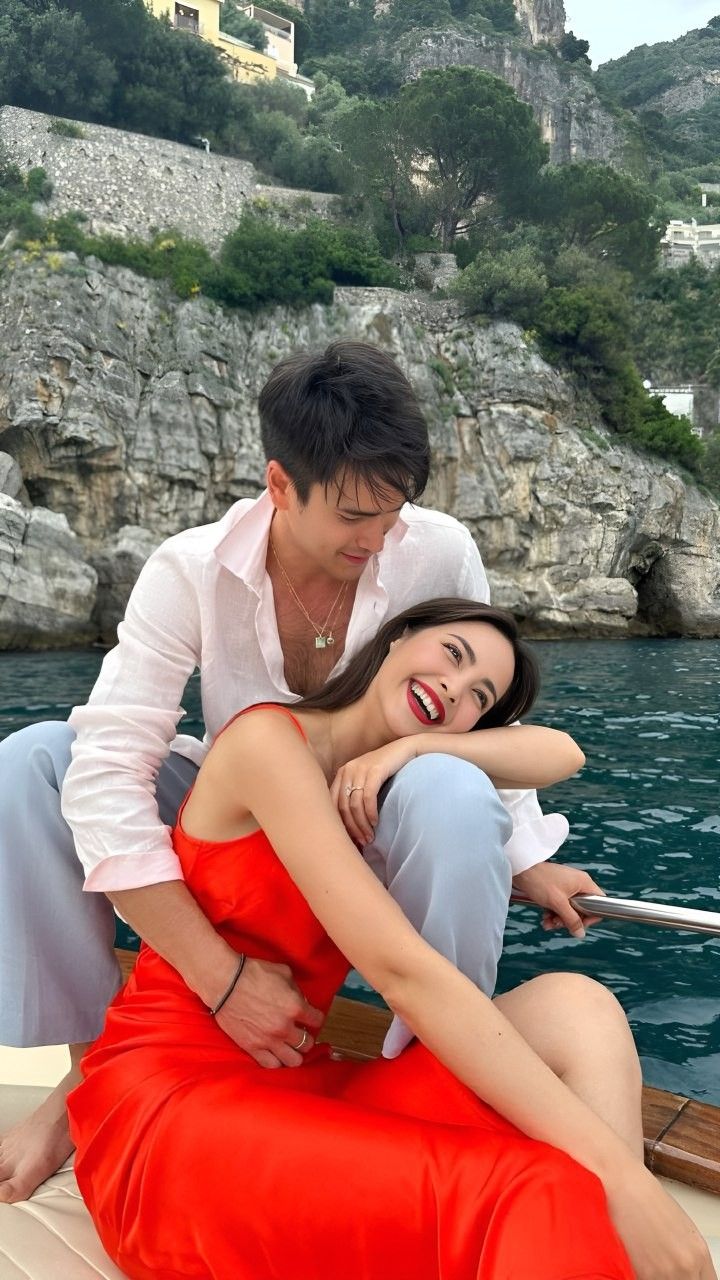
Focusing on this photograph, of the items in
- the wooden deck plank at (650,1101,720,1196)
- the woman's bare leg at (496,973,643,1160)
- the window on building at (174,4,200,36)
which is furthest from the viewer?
the window on building at (174,4,200,36)


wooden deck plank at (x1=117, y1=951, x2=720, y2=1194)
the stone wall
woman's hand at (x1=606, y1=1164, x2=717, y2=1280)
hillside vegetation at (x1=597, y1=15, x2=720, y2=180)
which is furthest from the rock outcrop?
hillside vegetation at (x1=597, y1=15, x2=720, y2=180)

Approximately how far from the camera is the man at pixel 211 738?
1390mm

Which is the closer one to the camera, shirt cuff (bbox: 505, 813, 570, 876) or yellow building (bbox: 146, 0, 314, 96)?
shirt cuff (bbox: 505, 813, 570, 876)

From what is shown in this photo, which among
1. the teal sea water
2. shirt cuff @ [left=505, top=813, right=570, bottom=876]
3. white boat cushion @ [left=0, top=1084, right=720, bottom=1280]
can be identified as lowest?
the teal sea water

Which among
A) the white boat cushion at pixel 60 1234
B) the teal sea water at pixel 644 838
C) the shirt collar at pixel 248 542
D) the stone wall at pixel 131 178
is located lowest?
the teal sea water at pixel 644 838

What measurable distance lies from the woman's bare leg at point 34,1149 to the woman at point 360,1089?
0.28 m

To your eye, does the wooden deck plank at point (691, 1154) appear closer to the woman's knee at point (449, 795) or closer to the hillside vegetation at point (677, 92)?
the woman's knee at point (449, 795)

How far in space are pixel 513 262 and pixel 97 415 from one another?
13526mm

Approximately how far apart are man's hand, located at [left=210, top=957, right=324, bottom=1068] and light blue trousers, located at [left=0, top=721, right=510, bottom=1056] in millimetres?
148

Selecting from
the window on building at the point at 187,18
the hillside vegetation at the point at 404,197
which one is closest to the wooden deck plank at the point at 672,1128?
the hillside vegetation at the point at 404,197

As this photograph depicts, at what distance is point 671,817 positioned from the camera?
5.82 metres

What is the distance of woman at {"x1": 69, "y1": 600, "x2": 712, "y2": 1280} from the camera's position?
106cm

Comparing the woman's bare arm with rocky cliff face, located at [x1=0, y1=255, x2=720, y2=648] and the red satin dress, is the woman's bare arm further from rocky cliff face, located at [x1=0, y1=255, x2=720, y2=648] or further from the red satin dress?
rocky cliff face, located at [x1=0, y1=255, x2=720, y2=648]

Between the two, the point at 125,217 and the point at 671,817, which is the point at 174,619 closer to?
the point at 671,817
